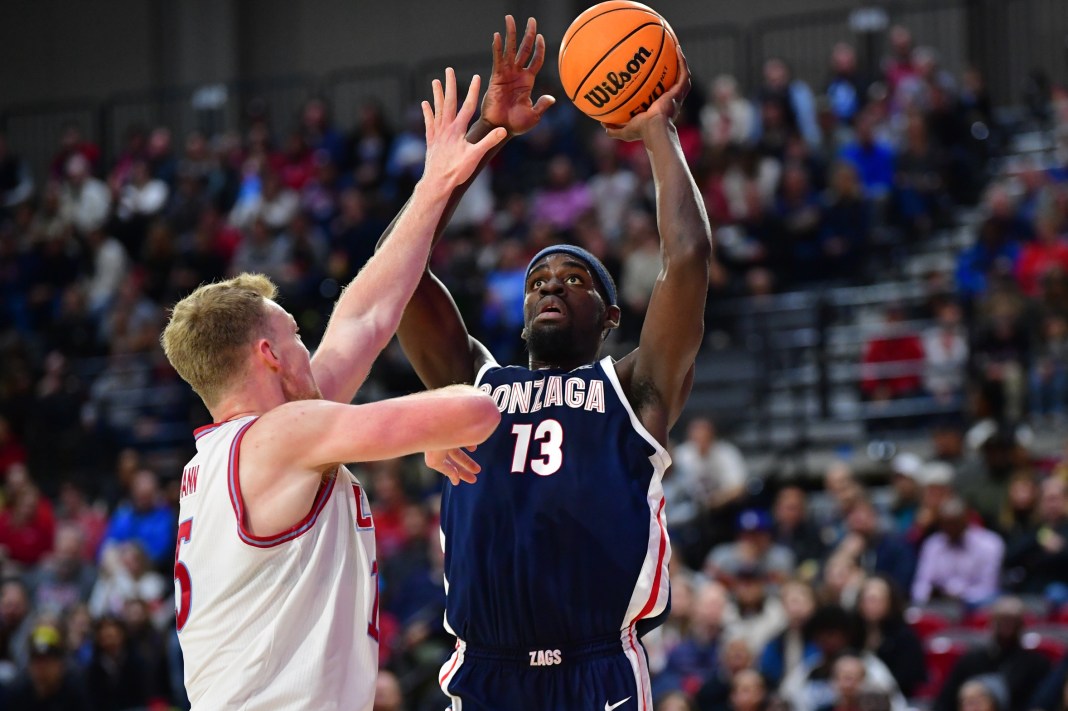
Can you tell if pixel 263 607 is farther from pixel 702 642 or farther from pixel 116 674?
pixel 116 674

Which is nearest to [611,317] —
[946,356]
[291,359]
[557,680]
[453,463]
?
[453,463]

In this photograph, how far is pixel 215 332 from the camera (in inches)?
159

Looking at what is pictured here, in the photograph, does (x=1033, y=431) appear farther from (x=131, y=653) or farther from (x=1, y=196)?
(x=1, y=196)

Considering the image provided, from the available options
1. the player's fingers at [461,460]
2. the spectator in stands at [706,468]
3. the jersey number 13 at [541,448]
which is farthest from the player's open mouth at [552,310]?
the spectator in stands at [706,468]

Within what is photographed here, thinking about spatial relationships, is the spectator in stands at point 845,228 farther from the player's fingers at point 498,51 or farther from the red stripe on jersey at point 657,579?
the red stripe on jersey at point 657,579

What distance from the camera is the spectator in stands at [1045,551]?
34.0 feet

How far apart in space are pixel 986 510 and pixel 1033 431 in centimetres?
145

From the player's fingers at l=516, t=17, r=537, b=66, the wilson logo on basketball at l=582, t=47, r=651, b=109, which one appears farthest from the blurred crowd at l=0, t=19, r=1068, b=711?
the player's fingers at l=516, t=17, r=537, b=66

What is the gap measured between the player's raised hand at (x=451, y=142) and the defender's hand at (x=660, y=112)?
22.7 inches

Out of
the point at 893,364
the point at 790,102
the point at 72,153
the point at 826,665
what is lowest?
the point at 826,665

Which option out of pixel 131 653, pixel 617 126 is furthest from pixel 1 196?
pixel 617 126

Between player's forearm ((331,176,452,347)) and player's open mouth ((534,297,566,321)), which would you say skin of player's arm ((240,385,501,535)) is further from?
player's open mouth ((534,297,566,321))

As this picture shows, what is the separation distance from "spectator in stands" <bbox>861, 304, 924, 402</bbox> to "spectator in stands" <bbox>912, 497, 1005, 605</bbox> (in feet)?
9.60

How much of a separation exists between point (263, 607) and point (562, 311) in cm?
161
